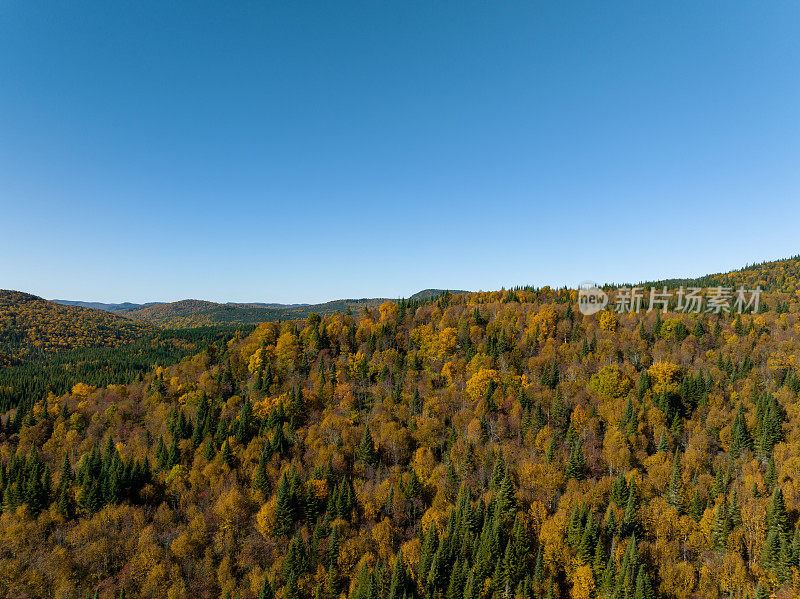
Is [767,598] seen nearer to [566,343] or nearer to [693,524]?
[693,524]

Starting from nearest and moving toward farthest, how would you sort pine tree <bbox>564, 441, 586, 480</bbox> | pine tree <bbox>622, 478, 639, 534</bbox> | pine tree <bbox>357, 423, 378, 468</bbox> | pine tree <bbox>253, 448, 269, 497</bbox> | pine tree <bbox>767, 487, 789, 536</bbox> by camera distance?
1. pine tree <bbox>767, 487, 789, 536</bbox>
2. pine tree <bbox>622, 478, 639, 534</bbox>
3. pine tree <bbox>253, 448, 269, 497</bbox>
4. pine tree <bbox>564, 441, 586, 480</bbox>
5. pine tree <bbox>357, 423, 378, 468</bbox>

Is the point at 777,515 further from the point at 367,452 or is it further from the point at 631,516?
the point at 367,452

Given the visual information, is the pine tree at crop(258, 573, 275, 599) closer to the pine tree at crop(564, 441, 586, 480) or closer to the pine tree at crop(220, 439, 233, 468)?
the pine tree at crop(220, 439, 233, 468)

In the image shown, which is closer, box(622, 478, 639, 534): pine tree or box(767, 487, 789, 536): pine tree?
box(767, 487, 789, 536): pine tree

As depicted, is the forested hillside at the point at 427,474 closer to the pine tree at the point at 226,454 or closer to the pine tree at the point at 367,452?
the pine tree at the point at 226,454

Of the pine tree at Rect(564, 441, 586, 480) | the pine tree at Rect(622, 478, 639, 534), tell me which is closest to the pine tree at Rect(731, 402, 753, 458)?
the pine tree at Rect(622, 478, 639, 534)

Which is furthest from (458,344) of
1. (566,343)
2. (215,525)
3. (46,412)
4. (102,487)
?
(46,412)

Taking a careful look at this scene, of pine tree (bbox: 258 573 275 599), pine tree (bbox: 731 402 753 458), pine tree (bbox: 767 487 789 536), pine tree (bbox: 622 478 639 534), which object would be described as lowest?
pine tree (bbox: 258 573 275 599)

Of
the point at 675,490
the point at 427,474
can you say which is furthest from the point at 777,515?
the point at 427,474
